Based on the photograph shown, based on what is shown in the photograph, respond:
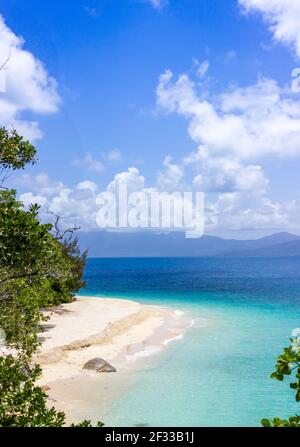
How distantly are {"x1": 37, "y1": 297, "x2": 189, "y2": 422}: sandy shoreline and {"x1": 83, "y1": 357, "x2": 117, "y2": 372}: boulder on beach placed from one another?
43 cm

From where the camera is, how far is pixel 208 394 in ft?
63.7

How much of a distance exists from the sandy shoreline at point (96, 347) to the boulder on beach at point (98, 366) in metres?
0.43

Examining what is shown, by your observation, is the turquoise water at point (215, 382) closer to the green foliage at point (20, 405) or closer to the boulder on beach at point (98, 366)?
the boulder on beach at point (98, 366)

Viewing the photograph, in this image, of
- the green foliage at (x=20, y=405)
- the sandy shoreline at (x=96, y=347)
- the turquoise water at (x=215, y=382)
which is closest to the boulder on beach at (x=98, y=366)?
the sandy shoreline at (x=96, y=347)

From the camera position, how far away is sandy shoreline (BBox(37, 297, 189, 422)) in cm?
1847

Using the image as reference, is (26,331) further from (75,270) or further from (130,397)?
(75,270)

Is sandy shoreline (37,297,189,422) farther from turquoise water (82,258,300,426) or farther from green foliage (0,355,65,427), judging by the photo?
green foliage (0,355,65,427)

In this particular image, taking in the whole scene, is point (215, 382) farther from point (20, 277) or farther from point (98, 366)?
point (20, 277)

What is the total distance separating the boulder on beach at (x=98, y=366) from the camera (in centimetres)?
2264

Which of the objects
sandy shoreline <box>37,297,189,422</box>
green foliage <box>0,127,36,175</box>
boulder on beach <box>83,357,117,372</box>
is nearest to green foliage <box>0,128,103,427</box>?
green foliage <box>0,127,36,175</box>

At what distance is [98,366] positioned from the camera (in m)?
22.7
